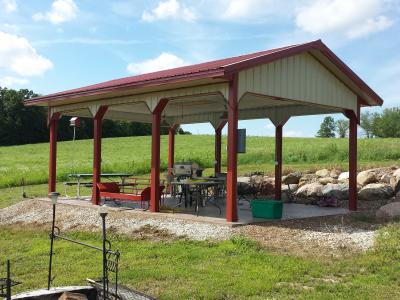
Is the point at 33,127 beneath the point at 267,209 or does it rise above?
above

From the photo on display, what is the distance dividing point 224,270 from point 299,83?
214 inches

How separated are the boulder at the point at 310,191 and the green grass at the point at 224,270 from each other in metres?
5.49

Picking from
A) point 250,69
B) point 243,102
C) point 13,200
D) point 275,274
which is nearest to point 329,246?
point 275,274

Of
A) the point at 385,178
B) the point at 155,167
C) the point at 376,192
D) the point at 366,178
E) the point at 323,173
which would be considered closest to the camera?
the point at 155,167

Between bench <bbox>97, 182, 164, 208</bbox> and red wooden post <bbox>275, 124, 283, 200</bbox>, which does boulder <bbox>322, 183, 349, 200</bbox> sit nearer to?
red wooden post <bbox>275, 124, 283, 200</bbox>

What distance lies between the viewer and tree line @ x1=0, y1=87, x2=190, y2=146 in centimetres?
6103

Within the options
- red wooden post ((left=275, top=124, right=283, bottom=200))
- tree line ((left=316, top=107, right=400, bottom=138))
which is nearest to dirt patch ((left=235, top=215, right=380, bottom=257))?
red wooden post ((left=275, top=124, right=283, bottom=200))

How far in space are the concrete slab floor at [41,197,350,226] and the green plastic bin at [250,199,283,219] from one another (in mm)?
204

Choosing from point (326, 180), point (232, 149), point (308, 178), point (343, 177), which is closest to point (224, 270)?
point (232, 149)

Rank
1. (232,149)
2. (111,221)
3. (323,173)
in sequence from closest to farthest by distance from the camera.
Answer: (232,149) < (111,221) < (323,173)

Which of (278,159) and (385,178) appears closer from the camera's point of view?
(278,159)

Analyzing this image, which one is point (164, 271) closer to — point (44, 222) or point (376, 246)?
point (376, 246)

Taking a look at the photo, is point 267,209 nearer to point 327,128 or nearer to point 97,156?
point 97,156

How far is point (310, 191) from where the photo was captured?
14133 mm
